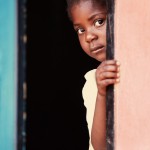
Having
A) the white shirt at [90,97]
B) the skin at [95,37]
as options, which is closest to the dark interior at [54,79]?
the white shirt at [90,97]

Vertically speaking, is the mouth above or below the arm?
above

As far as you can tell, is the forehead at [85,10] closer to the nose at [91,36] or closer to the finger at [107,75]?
the nose at [91,36]

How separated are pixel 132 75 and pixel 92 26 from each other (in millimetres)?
507

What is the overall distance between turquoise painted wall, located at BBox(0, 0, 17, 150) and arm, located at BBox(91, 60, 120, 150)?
496 millimetres

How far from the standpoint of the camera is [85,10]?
1.73m

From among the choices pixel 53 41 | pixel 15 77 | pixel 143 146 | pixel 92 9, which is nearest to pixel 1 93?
pixel 15 77

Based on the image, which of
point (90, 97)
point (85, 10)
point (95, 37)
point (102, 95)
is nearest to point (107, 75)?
point (102, 95)

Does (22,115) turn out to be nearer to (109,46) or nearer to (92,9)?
(92,9)

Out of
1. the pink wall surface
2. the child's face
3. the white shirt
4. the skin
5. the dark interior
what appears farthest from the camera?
the dark interior

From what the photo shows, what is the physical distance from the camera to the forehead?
1697 mm

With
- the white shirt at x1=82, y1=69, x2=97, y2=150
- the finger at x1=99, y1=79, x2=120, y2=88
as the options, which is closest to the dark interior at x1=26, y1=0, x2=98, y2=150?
the white shirt at x1=82, y1=69, x2=97, y2=150

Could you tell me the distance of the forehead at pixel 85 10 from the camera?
1697 millimetres

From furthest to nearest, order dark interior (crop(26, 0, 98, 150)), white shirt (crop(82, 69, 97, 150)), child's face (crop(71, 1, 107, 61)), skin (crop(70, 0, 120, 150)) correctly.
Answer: dark interior (crop(26, 0, 98, 150)), white shirt (crop(82, 69, 97, 150)), child's face (crop(71, 1, 107, 61)), skin (crop(70, 0, 120, 150))

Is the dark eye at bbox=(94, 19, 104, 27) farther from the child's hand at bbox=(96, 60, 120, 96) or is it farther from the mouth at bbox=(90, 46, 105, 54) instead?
the child's hand at bbox=(96, 60, 120, 96)
